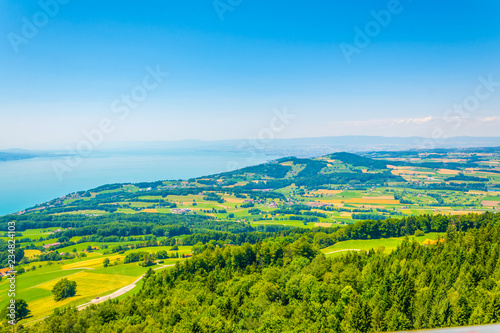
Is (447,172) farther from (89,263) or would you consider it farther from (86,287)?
(86,287)

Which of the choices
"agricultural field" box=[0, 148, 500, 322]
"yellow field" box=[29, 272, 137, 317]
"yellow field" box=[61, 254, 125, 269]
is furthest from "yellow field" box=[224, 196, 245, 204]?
"yellow field" box=[29, 272, 137, 317]

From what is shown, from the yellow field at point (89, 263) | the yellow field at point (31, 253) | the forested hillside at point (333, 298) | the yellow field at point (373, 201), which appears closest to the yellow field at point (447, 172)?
the yellow field at point (373, 201)

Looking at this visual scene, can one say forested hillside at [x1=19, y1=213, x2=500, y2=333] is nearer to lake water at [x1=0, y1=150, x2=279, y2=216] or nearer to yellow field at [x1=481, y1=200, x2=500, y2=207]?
yellow field at [x1=481, y1=200, x2=500, y2=207]

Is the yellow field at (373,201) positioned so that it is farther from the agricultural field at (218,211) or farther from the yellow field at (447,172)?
the yellow field at (447,172)

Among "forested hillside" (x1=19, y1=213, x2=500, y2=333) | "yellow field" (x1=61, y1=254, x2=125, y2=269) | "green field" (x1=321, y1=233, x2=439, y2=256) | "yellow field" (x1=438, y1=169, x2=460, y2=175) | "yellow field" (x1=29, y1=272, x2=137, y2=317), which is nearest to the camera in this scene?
"forested hillside" (x1=19, y1=213, x2=500, y2=333)

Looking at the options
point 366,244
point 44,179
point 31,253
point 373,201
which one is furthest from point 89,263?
point 44,179

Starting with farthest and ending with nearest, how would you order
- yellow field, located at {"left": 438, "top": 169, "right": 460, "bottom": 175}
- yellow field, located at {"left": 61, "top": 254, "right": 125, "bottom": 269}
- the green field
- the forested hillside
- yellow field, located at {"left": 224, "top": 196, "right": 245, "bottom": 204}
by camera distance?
yellow field, located at {"left": 438, "top": 169, "right": 460, "bottom": 175}
yellow field, located at {"left": 224, "top": 196, "right": 245, "bottom": 204}
yellow field, located at {"left": 61, "top": 254, "right": 125, "bottom": 269}
the green field
the forested hillside

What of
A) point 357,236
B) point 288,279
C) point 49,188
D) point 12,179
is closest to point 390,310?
point 288,279
